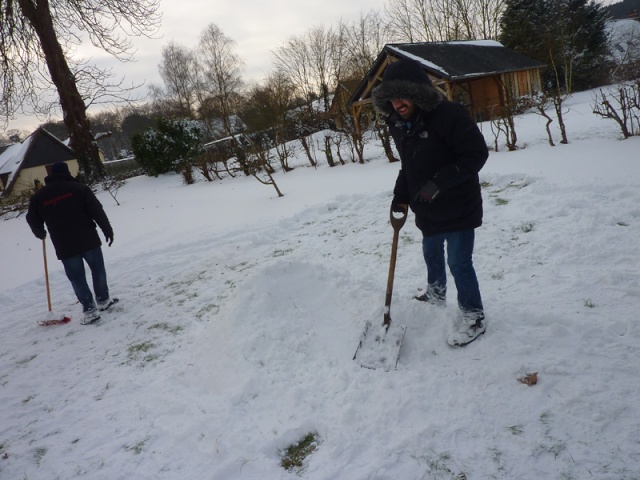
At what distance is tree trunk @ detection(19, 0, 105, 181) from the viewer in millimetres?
13492

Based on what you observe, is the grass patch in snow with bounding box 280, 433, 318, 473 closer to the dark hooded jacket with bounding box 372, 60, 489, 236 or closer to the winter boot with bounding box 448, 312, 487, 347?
the winter boot with bounding box 448, 312, 487, 347

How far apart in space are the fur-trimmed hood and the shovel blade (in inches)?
62.4

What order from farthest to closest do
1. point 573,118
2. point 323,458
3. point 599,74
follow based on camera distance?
point 599,74 < point 573,118 < point 323,458

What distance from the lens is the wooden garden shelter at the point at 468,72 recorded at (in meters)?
15.5

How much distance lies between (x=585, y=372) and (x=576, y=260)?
1624 millimetres

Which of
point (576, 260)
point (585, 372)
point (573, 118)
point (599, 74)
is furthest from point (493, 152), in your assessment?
point (599, 74)

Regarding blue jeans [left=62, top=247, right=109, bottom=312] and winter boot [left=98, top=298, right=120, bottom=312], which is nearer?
blue jeans [left=62, top=247, right=109, bottom=312]

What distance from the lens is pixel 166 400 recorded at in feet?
9.04

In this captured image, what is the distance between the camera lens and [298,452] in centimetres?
215

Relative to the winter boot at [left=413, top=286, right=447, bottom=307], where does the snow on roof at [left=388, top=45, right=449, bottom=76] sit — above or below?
above

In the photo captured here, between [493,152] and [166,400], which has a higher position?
[493,152]

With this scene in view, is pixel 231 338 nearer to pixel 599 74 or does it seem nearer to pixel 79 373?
pixel 79 373

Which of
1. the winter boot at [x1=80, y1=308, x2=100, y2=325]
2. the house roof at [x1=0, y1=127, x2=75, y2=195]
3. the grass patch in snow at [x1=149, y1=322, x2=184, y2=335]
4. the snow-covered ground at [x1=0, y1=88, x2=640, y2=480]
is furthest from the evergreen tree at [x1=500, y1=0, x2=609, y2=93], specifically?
the house roof at [x1=0, y1=127, x2=75, y2=195]

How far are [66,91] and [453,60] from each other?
1641 cm
